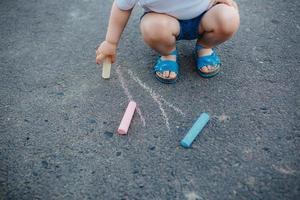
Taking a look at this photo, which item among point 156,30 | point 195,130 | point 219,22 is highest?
point 219,22

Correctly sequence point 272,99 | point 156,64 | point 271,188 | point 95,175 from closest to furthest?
1. point 271,188
2. point 95,175
3. point 272,99
4. point 156,64

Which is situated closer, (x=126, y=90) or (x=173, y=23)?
(x=173, y=23)

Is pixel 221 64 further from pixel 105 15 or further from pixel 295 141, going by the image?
pixel 105 15

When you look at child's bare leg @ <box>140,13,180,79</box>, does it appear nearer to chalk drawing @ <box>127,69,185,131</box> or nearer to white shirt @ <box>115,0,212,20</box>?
white shirt @ <box>115,0,212,20</box>

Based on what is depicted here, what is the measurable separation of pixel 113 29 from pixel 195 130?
705 millimetres

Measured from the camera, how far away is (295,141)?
171cm

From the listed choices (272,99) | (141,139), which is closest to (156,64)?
(141,139)

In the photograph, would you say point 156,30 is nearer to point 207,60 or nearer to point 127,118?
point 207,60

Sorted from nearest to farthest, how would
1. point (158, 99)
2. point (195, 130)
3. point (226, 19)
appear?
point (195, 130) < point (226, 19) < point (158, 99)

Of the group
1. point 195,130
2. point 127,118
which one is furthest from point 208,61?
point 127,118

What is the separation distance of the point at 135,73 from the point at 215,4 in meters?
0.62

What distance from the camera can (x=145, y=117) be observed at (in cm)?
189

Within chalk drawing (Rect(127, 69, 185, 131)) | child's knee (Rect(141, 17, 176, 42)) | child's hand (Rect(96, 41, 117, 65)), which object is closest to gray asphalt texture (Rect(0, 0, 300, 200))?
chalk drawing (Rect(127, 69, 185, 131))

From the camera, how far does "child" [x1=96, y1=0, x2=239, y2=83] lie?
1.87m
